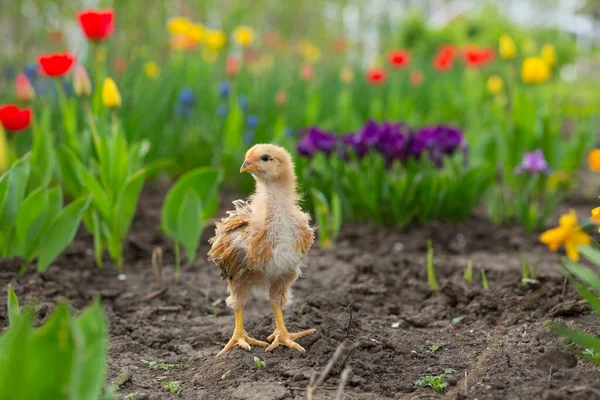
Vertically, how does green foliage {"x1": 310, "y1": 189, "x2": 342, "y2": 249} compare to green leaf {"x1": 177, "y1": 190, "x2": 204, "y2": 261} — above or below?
below

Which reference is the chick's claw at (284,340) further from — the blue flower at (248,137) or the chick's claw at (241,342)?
the blue flower at (248,137)

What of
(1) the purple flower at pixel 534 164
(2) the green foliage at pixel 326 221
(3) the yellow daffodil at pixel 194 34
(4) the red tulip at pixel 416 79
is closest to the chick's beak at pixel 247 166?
(2) the green foliage at pixel 326 221

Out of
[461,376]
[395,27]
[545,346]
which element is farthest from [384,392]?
[395,27]

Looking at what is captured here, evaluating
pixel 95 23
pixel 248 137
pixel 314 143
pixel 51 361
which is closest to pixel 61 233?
pixel 95 23

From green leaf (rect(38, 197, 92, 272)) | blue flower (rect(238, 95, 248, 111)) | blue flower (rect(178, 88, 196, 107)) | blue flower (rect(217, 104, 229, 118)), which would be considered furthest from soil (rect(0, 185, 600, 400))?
blue flower (rect(238, 95, 248, 111))

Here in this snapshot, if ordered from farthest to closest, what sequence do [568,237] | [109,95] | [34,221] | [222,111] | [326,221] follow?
[222,111] < [326,221] < [109,95] < [34,221] < [568,237]

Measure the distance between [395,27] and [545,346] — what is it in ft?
38.7

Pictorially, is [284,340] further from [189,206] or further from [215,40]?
[215,40]

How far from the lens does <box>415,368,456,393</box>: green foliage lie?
218 cm

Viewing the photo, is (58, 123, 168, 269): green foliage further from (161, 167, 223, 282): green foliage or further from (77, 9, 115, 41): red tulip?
(77, 9, 115, 41): red tulip

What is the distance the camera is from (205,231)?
455 cm

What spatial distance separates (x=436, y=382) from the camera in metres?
2.20

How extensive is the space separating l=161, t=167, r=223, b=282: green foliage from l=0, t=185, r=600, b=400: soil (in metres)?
0.23

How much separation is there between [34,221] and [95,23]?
43.1 inches
